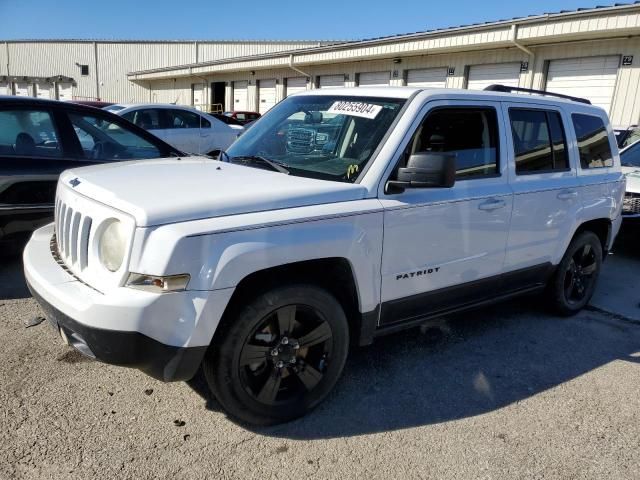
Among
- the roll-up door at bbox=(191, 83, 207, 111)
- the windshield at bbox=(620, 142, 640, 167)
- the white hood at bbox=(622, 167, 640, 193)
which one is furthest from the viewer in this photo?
the roll-up door at bbox=(191, 83, 207, 111)

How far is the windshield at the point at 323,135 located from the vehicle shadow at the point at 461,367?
53.6 inches

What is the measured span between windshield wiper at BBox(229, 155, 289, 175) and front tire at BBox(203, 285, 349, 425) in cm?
84

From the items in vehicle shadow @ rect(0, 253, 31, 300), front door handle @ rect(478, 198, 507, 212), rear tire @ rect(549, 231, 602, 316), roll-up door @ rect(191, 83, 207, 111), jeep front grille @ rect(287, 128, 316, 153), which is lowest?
vehicle shadow @ rect(0, 253, 31, 300)

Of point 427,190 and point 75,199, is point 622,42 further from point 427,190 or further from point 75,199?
point 75,199

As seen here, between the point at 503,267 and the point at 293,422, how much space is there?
196 cm

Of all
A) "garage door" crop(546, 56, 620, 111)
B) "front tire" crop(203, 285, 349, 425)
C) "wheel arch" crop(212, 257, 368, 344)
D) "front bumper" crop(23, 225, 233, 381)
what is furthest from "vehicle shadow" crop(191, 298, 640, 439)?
"garage door" crop(546, 56, 620, 111)

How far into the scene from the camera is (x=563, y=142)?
435 centimetres

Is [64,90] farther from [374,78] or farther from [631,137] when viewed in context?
[631,137]

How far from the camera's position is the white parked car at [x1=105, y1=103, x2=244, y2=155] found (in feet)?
33.5

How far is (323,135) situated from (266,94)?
21974 millimetres

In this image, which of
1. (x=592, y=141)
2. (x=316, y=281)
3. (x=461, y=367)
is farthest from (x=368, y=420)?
(x=592, y=141)

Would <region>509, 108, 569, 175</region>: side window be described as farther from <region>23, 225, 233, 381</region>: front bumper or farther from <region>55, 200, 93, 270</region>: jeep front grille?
<region>55, 200, 93, 270</region>: jeep front grille

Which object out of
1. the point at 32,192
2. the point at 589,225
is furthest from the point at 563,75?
the point at 32,192

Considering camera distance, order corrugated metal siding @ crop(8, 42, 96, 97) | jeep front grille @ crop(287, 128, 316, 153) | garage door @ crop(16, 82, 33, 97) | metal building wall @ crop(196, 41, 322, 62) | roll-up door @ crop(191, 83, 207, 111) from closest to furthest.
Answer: jeep front grille @ crop(287, 128, 316, 153)
roll-up door @ crop(191, 83, 207, 111)
metal building wall @ crop(196, 41, 322, 62)
garage door @ crop(16, 82, 33, 97)
corrugated metal siding @ crop(8, 42, 96, 97)
